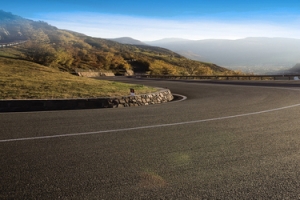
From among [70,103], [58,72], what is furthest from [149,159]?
[58,72]

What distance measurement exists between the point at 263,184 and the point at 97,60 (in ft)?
304

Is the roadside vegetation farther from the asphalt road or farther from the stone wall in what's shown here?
the asphalt road

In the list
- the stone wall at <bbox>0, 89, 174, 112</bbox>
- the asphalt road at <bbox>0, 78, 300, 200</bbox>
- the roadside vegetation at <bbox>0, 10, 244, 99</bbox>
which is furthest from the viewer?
the roadside vegetation at <bbox>0, 10, 244, 99</bbox>

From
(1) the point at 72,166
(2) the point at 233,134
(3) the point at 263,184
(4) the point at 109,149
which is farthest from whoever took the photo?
(2) the point at 233,134

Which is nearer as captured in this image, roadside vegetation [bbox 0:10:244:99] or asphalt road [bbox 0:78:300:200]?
asphalt road [bbox 0:78:300:200]

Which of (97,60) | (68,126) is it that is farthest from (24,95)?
(97,60)

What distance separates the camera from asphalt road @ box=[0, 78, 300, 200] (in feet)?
10.9

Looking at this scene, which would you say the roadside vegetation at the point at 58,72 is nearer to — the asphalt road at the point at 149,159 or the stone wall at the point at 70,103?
the stone wall at the point at 70,103

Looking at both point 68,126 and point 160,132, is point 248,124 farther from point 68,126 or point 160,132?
point 68,126

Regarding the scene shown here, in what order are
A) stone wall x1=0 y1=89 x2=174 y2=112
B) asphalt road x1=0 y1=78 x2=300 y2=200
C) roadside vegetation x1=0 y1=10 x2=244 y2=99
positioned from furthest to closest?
roadside vegetation x1=0 y1=10 x2=244 y2=99, stone wall x1=0 y1=89 x2=174 y2=112, asphalt road x1=0 y1=78 x2=300 y2=200

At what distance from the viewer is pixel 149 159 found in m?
4.39

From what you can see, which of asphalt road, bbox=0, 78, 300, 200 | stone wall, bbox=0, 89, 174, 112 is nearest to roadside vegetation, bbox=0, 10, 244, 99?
stone wall, bbox=0, 89, 174, 112

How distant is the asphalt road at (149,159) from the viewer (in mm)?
3332

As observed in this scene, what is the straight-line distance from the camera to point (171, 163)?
4215 millimetres
